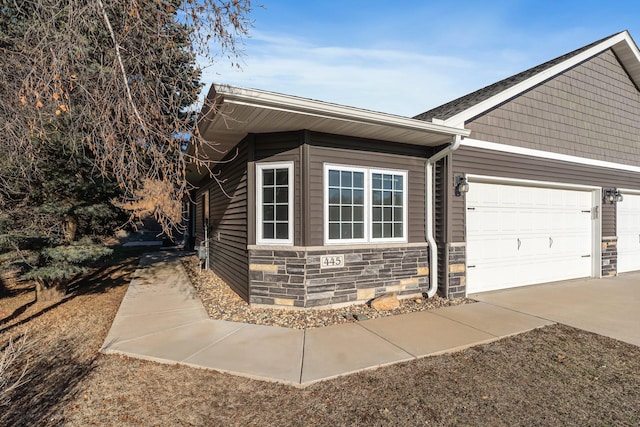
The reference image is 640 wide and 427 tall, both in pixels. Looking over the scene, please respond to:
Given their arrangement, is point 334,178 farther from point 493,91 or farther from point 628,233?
point 628,233

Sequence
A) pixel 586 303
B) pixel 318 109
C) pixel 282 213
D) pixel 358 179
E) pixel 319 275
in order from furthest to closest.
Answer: pixel 586 303 < pixel 358 179 < pixel 282 213 < pixel 319 275 < pixel 318 109

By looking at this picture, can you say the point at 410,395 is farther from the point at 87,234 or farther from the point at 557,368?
the point at 87,234

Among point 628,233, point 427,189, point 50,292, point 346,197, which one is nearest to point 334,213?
point 346,197

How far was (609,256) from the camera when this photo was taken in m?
8.15

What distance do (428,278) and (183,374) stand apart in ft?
14.6

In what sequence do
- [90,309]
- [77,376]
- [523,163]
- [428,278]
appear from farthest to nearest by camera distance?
[523,163] < [428,278] < [90,309] < [77,376]

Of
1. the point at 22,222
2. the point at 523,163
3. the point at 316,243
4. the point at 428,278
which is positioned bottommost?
the point at 428,278

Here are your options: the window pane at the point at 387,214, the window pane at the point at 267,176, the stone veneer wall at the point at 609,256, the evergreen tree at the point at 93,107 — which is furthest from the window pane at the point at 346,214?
the stone veneer wall at the point at 609,256

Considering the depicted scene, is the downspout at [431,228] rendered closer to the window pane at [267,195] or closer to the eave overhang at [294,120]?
the eave overhang at [294,120]

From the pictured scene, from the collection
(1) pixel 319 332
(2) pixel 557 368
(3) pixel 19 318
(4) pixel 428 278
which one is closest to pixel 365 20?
(4) pixel 428 278

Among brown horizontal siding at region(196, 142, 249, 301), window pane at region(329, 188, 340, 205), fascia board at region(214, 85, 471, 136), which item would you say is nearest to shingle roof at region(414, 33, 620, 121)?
fascia board at region(214, 85, 471, 136)

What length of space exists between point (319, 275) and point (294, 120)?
2.38m

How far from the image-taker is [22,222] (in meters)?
4.87

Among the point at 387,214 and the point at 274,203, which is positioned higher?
the point at 274,203
